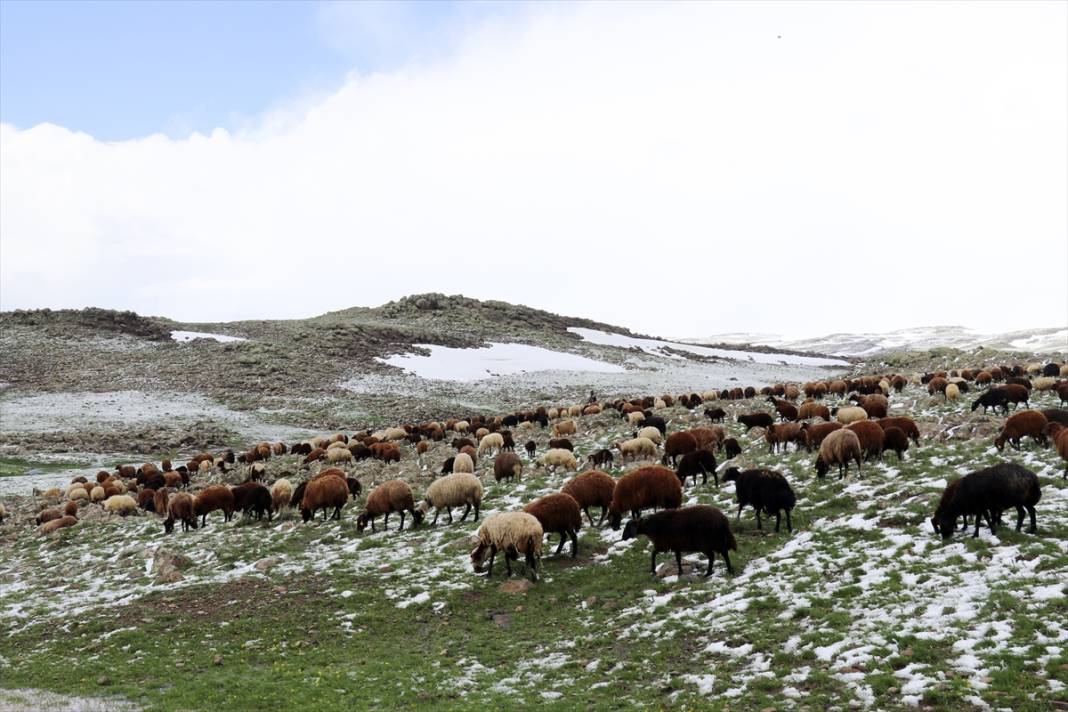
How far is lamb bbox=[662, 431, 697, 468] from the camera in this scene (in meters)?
20.3

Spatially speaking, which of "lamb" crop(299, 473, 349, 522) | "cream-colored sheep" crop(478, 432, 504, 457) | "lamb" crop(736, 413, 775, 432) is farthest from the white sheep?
"lamb" crop(736, 413, 775, 432)

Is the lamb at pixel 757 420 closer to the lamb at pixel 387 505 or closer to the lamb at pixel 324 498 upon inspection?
the lamb at pixel 387 505

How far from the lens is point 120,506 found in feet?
77.8

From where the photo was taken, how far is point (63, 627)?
45.2ft

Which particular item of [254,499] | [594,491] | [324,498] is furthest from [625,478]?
[254,499]

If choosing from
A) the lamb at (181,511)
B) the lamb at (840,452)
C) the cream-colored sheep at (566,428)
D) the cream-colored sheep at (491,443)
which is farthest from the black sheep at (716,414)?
the lamb at (181,511)

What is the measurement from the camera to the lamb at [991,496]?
11164mm

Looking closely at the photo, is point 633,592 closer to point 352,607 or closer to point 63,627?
point 352,607

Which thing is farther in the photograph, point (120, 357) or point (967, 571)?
point (120, 357)

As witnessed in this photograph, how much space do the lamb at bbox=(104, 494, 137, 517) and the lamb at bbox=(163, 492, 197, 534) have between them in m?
4.16

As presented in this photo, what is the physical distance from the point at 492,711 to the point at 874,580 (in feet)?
20.2

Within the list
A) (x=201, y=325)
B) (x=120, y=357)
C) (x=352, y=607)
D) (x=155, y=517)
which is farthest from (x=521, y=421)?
(x=201, y=325)

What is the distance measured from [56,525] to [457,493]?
45.3 ft

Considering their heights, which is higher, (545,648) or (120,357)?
(120,357)
